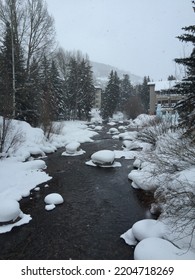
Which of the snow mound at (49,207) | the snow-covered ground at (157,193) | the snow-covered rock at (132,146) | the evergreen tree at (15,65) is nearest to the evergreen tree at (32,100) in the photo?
the evergreen tree at (15,65)

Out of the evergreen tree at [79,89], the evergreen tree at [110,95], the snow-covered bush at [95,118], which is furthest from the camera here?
the evergreen tree at [110,95]

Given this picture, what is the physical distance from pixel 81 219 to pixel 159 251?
327 centimetres

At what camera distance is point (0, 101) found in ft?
48.0

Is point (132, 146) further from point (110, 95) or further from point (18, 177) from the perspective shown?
point (110, 95)

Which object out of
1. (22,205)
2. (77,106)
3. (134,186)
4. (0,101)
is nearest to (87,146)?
(0,101)

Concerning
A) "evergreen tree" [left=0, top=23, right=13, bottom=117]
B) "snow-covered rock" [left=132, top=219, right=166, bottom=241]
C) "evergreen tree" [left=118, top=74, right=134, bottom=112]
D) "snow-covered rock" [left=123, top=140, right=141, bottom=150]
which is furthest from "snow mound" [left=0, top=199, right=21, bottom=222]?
"evergreen tree" [left=118, top=74, right=134, bottom=112]

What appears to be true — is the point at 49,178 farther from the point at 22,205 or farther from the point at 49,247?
the point at 49,247

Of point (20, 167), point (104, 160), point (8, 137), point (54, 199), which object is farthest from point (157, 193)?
point (8, 137)

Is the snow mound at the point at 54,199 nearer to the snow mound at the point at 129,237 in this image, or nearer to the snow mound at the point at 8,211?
the snow mound at the point at 8,211

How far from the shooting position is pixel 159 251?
5.38 metres

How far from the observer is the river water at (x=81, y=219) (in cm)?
632

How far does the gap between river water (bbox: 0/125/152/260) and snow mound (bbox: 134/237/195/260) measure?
0.65m

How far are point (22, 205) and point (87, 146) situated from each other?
11612 mm

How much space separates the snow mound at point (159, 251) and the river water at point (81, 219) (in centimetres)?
65
